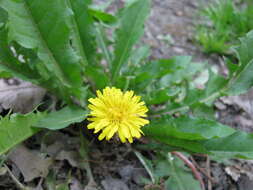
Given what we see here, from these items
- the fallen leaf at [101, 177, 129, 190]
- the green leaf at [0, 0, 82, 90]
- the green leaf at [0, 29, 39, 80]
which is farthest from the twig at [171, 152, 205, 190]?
the green leaf at [0, 29, 39, 80]

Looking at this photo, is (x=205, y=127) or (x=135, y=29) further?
(x=135, y=29)

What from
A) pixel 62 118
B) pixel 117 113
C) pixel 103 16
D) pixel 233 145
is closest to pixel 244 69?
pixel 233 145

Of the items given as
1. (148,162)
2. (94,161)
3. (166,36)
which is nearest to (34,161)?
(94,161)

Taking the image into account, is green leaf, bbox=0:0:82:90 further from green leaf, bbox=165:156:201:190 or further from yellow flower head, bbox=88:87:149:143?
green leaf, bbox=165:156:201:190

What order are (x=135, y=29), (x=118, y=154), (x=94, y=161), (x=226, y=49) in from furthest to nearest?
(x=226, y=49) < (x=135, y=29) < (x=118, y=154) < (x=94, y=161)

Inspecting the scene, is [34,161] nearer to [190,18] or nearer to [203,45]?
[203,45]

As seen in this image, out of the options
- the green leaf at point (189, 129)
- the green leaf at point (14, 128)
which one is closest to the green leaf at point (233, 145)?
the green leaf at point (189, 129)
